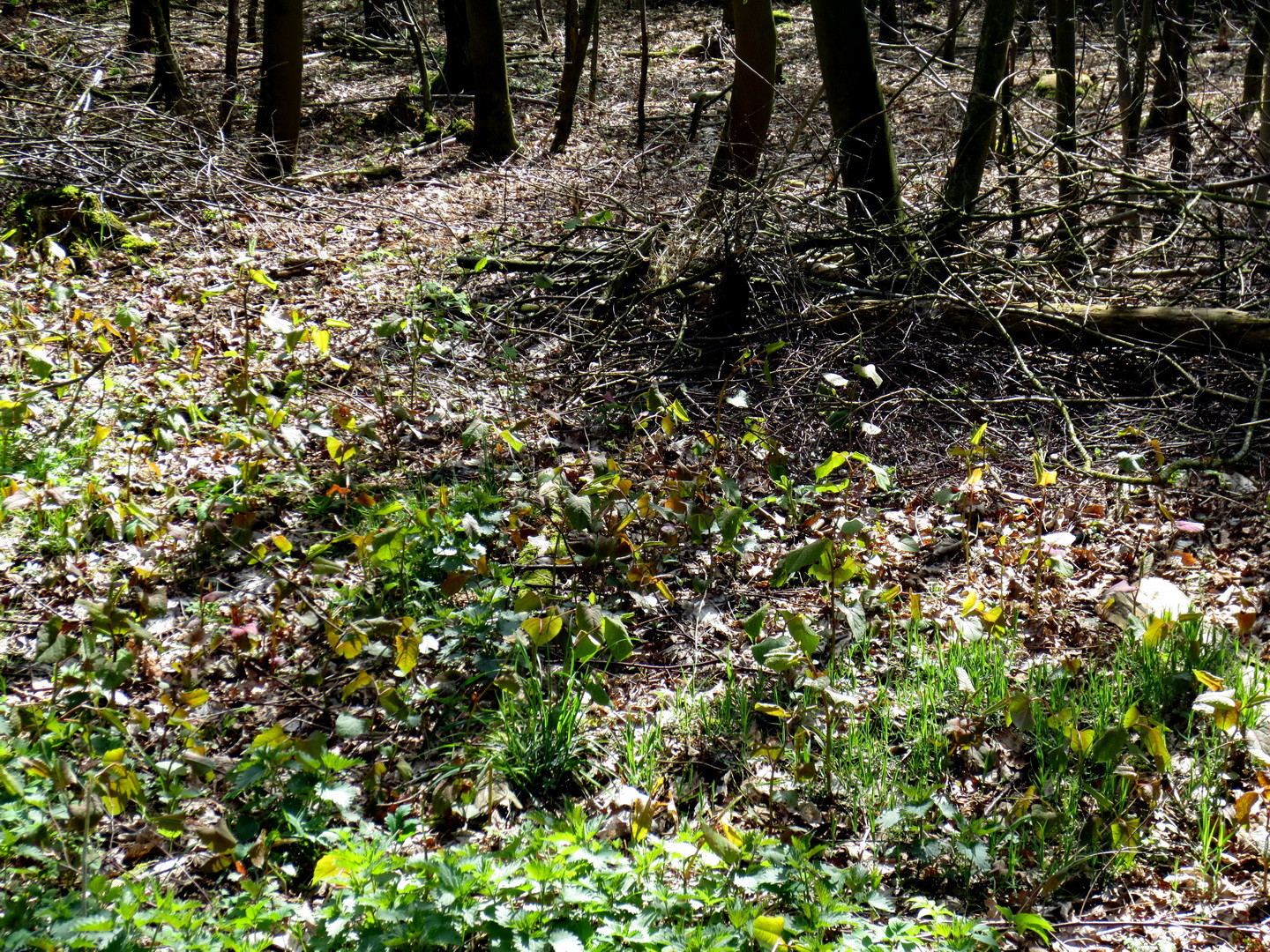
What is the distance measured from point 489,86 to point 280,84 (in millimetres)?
2243

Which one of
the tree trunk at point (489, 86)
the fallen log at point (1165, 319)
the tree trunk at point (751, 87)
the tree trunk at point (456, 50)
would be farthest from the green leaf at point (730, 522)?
the tree trunk at point (456, 50)

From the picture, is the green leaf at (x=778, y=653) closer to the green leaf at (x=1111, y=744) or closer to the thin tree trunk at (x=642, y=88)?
the green leaf at (x=1111, y=744)

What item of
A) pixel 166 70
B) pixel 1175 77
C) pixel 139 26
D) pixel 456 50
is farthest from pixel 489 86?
pixel 1175 77

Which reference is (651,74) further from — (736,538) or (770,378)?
(736,538)

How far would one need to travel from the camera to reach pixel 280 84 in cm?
990

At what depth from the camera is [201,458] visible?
505cm

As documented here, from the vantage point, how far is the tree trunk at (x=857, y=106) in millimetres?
6781

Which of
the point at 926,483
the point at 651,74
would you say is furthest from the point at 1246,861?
the point at 651,74

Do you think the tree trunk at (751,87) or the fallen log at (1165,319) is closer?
the fallen log at (1165,319)

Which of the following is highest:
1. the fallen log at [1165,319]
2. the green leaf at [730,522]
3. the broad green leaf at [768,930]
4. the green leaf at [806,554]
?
the fallen log at [1165,319]

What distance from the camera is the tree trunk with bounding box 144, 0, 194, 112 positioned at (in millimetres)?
9203

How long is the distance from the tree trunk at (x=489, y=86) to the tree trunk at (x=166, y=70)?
301cm

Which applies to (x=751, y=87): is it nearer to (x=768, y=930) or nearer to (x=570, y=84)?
(x=570, y=84)

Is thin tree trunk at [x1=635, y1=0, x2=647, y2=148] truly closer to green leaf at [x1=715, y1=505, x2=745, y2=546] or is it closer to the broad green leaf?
A: green leaf at [x1=715, y1=505, x2=745, y2=546]
